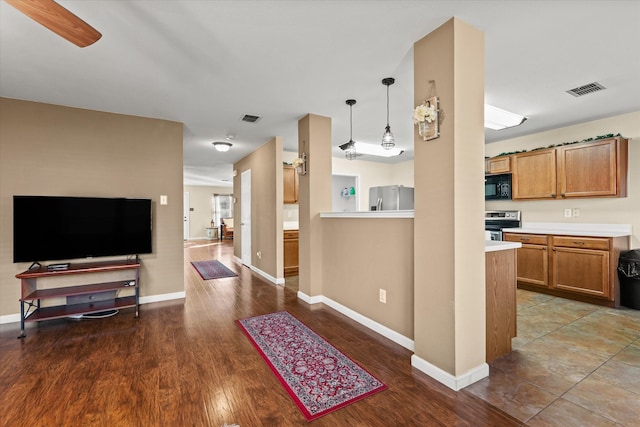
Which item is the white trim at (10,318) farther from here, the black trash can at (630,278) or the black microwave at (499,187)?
the black trash can at (630,278)

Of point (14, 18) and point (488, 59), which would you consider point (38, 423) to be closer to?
point (14, 18)

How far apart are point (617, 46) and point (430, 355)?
9.23ft

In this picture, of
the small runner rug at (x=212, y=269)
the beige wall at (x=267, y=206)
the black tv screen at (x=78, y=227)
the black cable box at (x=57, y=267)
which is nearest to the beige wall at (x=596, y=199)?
the beige wall at (x=267, y=206)

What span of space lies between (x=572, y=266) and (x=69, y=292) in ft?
20.0

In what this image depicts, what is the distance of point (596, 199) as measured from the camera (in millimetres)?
4051

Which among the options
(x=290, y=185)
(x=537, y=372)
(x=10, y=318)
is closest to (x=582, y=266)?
(x=537, y=372)

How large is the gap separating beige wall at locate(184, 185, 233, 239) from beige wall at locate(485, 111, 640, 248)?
36.0ft

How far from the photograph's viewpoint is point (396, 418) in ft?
5.43

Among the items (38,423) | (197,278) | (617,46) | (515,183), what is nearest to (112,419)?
(38,423)

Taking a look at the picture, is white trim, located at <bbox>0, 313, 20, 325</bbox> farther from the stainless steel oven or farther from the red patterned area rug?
the stainless steel oven

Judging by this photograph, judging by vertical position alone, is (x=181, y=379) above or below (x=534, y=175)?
below

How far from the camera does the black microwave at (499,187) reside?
486 cm

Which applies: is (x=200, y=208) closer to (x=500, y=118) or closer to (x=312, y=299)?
(x=312, y=299)

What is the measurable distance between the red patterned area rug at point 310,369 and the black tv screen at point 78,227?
1.86 metres
